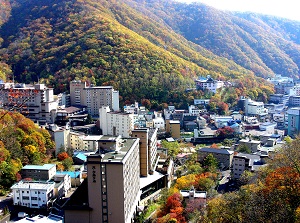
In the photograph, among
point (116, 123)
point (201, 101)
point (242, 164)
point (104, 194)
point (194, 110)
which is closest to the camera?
point (104, 194)

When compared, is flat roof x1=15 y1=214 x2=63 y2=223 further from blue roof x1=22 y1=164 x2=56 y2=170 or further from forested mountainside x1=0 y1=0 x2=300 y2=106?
forested mountainside x1=0 y1=0 x2=300 y2=106

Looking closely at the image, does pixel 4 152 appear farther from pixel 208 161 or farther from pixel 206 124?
pixel 206 124

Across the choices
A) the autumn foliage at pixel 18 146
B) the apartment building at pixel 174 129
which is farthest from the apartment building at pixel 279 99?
the autumn foliage at pixel 18 146

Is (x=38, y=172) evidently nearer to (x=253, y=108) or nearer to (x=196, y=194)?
(x=196, y=194)

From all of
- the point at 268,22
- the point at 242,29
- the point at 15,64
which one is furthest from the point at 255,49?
the point at 15,64

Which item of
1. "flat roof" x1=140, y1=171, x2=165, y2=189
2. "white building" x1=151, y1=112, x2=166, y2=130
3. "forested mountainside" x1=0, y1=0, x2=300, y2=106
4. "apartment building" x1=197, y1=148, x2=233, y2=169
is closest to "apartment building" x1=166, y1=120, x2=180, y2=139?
"white building" x1=151, y1=112, x2=166, y2=130

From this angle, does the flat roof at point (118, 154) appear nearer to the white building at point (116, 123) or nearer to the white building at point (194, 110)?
the white building at point (116, 123)

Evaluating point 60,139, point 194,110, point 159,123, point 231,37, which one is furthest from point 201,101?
point 231,37
